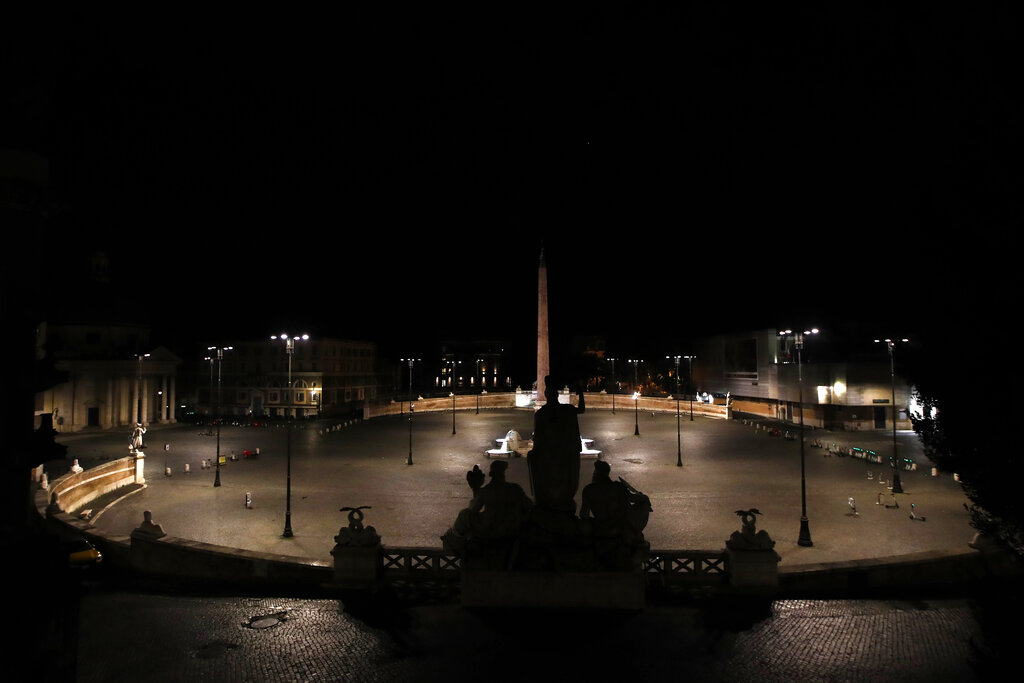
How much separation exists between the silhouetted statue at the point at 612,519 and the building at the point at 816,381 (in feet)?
112

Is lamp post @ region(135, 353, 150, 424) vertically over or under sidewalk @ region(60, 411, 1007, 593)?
over

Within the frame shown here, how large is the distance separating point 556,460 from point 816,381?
53.0 m

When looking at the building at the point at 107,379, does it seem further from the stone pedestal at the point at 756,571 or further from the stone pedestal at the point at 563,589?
the stone pedestal at the point at 756,571

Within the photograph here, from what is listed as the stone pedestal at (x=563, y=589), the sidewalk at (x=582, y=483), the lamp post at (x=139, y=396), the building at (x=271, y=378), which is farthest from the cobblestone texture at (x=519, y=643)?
the building at (x=271, y=378)

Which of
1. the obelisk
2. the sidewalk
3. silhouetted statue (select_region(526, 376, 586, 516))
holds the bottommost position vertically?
the sidewalk

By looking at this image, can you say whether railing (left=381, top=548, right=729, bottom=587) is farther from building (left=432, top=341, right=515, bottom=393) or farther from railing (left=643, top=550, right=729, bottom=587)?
building (left=432, top=341, right=515, bottom=393)

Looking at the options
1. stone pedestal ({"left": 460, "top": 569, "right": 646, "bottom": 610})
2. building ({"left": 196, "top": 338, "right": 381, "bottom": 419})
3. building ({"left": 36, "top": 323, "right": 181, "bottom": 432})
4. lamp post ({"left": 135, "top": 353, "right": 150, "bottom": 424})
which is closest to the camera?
stone pedestal ({"left": 460, "top": 569, "right": 646, "bottom": 610})

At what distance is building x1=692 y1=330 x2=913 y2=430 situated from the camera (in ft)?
166

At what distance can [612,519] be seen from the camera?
35.0 feet

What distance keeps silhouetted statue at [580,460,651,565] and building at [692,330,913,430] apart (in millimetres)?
34000

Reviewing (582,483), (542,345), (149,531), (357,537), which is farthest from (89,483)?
(542,345)

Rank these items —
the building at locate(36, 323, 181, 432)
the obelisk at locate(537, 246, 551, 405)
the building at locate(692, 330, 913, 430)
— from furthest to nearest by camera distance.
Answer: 1. the obelisk at locate(537, 246, 551, 405)
2. the building at locate(36, 323, 181, 432)
3. the building at locate(692, 330, 913, 430)

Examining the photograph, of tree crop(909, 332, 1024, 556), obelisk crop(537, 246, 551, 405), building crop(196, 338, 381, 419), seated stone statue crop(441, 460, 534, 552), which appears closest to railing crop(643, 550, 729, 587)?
seated stone statue crop(441, 460, 534, 552)

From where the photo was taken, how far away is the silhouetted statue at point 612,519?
10.6 meters
